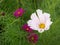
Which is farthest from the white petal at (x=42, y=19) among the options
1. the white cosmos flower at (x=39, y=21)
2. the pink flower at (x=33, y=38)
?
the pink flower at (x=33, y=38)

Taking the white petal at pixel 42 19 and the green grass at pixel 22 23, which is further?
the green grass at pixel 22 23

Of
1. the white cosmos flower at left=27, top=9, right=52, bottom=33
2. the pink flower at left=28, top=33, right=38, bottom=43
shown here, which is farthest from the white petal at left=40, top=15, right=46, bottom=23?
the pink flower at left=28, top=33, right=38, bottom=43

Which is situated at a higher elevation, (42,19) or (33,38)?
(42,19)

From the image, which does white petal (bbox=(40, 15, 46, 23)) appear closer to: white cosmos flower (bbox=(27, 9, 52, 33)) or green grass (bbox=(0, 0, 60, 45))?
white cosmos flower (bbox=(27, 9, 52, 33))

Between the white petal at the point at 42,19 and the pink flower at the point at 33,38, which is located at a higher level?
the white petal at the point at 42,19

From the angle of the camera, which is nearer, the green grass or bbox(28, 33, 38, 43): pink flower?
bbox(28, 33, 38, 43): pink flower

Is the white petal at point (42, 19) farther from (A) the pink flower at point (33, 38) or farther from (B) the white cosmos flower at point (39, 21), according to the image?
(A) the pink flower at point (33, 38)

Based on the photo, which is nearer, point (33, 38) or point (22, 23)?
point (33, 38)

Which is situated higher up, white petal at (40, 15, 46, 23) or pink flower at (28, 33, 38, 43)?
white petal at (40, 15, 46, 23)

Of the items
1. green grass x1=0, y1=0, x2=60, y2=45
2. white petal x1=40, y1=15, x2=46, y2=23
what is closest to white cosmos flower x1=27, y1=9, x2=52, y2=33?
white petal x1=40, y1=15, x2=46, y2=23

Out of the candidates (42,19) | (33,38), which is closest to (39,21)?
(42,19)

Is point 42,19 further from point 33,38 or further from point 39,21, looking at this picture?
point 33,38

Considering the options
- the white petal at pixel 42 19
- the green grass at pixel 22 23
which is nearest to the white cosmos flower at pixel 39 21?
the white petal at pixel 42 19
